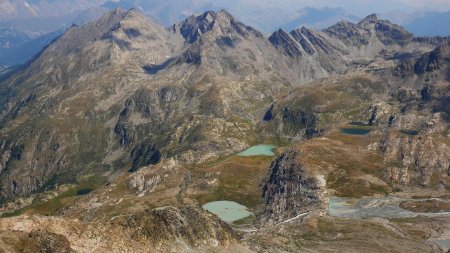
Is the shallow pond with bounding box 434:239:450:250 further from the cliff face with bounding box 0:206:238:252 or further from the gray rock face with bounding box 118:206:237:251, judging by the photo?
the cliff face with bounding box 0:206:238:252

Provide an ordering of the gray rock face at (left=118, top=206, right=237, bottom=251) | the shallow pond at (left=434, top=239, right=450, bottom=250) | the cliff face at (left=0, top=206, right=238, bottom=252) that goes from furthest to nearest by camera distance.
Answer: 1. the shallow pond at (left=434, top=239, right=450, bottom=250)
2. the gray rock face at (left=118, top=206, right=237, bottom=251)
3. the cliff face at (left=0, top=206, right=238, bottom=252)

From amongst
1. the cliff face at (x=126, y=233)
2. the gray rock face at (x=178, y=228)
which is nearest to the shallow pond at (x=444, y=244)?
the gray rock face at (x=178, y=228)

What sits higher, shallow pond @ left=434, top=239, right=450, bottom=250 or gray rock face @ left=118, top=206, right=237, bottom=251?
gray rock face @ left=118, top=206, right=237, bottom=251

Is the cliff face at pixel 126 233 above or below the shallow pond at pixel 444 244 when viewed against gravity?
above

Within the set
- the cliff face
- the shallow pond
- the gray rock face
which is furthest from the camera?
the shallow pond

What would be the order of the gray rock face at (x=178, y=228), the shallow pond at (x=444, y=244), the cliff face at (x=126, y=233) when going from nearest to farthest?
the cliff face at (x=126, y=233)
the gray rock face at (x=178, y=228)
the shallow pond at (x=444, y=244)

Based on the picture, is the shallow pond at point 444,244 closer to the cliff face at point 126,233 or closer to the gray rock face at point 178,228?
the gray rock face at point 178,228

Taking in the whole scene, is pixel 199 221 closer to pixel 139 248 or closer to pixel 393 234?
pixel 139 248

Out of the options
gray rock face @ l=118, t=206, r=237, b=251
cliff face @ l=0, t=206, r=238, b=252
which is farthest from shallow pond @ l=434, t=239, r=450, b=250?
cliff face @ l=0, t=206, r=238, b=252

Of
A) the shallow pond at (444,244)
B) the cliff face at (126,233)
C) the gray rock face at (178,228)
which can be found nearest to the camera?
the cliff face at (126,233)

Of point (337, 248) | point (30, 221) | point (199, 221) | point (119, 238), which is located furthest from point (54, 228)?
point (337, 248)

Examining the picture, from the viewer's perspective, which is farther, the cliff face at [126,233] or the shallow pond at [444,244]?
the shallow pond at [444,244]
